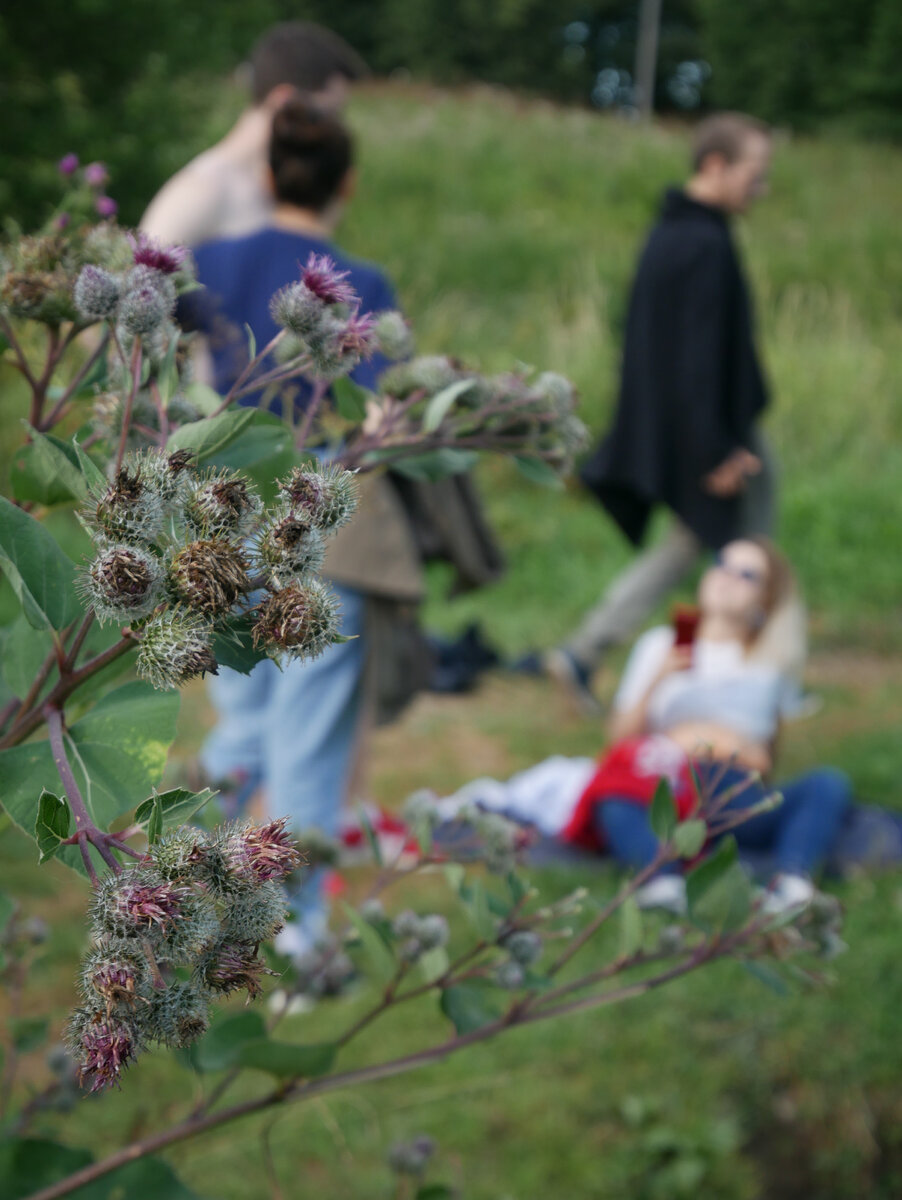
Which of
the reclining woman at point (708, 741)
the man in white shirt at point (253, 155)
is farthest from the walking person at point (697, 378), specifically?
the man in white shirt at point (253, 155)

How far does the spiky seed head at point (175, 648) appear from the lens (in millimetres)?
551

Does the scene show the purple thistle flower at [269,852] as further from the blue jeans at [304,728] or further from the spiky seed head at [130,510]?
the blue jeans at [304,728]

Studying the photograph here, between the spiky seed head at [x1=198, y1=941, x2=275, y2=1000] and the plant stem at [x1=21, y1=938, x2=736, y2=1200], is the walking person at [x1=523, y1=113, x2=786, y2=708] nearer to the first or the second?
the plant stem at [x1=21, y1=938, x2=736, y2=1200]

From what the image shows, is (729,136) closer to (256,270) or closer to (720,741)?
(720,741)

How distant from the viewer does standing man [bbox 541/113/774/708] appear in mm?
4422

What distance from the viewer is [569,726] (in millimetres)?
4789

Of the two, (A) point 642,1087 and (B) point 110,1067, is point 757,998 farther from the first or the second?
(B) point 110,1067

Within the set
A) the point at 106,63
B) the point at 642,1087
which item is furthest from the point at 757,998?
the point at 106,63

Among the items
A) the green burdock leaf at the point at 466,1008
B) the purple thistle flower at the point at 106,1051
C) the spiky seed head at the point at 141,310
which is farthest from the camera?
the green burdock leaf at the point at 466,1008

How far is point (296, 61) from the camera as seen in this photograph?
319cm

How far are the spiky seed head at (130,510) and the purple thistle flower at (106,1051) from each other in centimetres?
21

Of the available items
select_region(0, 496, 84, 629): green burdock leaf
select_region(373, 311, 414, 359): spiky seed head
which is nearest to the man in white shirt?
select_region(373, 311, 414, 359): spiky seed head

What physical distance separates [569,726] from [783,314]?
6.22 metres

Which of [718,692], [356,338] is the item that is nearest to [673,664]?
[718,692]
